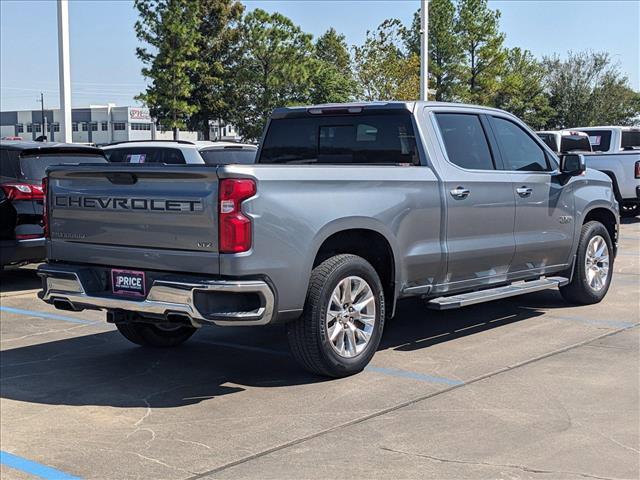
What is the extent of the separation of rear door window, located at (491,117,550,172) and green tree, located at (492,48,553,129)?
47.3m

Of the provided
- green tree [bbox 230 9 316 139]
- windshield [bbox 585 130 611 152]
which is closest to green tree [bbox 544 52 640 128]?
green tree [bbox 230 9 316 139]

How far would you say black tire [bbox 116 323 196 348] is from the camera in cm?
693

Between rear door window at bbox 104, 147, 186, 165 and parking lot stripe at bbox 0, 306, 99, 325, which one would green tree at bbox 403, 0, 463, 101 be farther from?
parking lot stripe at bbox 0, 306, 99, 325

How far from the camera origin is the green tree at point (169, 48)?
1844 inches

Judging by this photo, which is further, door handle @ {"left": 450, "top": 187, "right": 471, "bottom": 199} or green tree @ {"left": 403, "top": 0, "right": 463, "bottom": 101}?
green tree @ {"left": 403, "top": 0, "right": 463, "bottom": 101}

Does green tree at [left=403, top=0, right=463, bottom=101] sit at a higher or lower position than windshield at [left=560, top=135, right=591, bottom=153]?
higher

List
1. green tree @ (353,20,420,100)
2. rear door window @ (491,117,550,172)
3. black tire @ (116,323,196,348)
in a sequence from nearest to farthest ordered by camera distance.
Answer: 1. black tire @ (116,323,196,348)
2. rear door window @ (491,117,550,172)
3. green tree @ (353,20,420,100)

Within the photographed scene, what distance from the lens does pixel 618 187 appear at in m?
17.7

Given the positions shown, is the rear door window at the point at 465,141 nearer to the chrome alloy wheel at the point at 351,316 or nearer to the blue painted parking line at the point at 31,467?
the chrome alloy wheel at the point at 351,316

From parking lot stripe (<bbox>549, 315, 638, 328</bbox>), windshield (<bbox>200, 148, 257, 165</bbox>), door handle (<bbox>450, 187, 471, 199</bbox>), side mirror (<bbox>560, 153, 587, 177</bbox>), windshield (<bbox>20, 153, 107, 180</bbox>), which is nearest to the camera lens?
door handle (<bbox>450, 187, 471, 199</bbox>)

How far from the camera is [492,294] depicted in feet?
22.8

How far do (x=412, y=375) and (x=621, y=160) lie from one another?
13521 mm

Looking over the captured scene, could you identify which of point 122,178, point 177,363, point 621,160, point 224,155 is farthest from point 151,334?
point 621,160

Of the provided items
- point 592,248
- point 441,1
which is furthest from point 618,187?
point 441,1
